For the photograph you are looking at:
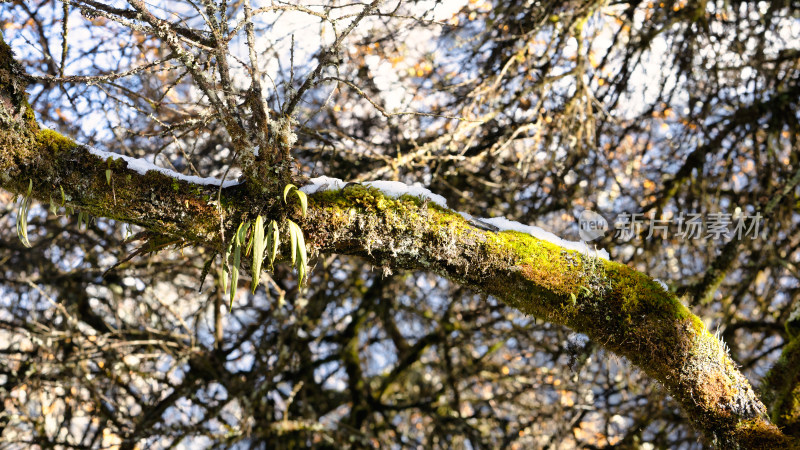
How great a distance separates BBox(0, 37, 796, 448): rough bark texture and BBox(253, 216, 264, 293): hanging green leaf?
0.27 feet

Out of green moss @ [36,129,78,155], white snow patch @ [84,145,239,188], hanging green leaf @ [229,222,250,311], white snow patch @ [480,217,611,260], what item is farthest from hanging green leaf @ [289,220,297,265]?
green moss @ [36,129,78,155]

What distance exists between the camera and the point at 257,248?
1.98 metres

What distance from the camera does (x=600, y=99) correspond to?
4766 millimetres

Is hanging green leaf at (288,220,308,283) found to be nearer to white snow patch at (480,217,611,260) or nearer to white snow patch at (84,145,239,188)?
white snow patch at (84,145,239,188)

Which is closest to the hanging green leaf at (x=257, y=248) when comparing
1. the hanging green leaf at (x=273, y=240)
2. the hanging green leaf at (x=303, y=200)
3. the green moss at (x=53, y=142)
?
the hanging green leaf at (x=273, y=240)

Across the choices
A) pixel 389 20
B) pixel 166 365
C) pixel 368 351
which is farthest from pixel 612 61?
pixel 166 365

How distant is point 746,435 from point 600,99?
3.26 meters

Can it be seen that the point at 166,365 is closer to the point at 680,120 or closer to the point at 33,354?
the point at 33,354

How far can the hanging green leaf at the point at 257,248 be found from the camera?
1954 millimetres

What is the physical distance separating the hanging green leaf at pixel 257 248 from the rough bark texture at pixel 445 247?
0.27 ft

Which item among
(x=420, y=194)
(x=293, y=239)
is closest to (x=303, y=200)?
(x=293, y=239)

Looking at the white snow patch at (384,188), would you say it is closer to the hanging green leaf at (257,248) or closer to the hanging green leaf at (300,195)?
the hanging green leaf at (300,195)

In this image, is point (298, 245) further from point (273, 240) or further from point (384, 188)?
point (384, 188)

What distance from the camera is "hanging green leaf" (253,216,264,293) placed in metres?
1.95
